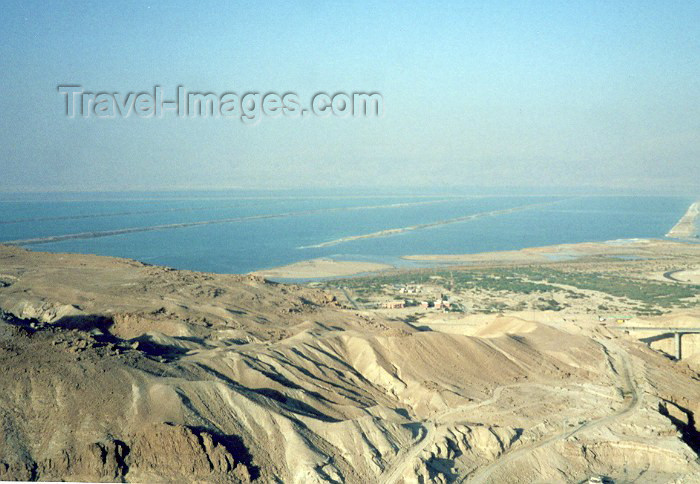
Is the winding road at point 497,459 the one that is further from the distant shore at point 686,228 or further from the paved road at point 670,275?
the distant shore at point 686,228

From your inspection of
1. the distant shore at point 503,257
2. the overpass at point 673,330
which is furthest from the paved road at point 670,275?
the overpass at point 673,330

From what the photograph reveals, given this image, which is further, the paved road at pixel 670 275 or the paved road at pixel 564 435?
the paved road at pixel 670 275

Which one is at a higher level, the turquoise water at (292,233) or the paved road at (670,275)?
the turquoise water at (292,233)

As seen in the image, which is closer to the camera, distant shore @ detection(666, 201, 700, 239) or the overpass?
the overpass

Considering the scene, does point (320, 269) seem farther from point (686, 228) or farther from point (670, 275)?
point (686, 228)

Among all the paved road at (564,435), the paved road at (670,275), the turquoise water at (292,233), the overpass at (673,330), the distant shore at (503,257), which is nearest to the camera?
the paved road at (564,435)

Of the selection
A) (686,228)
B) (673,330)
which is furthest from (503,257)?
(686,228)

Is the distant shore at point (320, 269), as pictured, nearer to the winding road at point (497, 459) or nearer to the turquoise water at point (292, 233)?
the turquoise water at point (292, 233)

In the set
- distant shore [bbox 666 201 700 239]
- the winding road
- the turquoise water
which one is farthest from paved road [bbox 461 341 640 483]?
distant shore [bbox 666 201 700 239]

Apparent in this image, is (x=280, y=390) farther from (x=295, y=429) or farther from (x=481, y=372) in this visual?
(x=481, y=372)

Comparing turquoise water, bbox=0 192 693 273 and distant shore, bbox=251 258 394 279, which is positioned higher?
turquoise water, bbox=0 192 693 273

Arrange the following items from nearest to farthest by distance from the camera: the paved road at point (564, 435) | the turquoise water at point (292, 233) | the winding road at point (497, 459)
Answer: the winding road at point (497, 459)
the paved road at point (564, 435)
the turquoise water at point (292, 233)


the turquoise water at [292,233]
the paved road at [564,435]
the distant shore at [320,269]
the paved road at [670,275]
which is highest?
the turquoise water at [292,233]

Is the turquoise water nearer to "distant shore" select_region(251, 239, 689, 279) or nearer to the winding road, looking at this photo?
"distant shore" select_region(251, 239, 689, 279)
